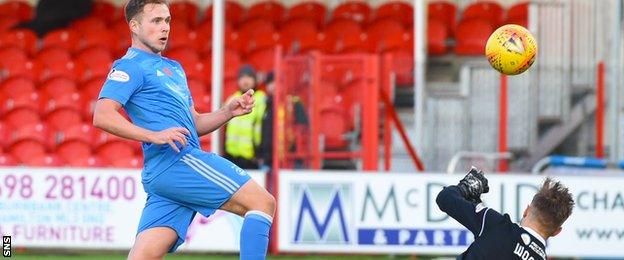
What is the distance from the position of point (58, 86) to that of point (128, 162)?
193 cm

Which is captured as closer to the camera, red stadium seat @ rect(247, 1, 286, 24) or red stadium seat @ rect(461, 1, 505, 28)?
red stadium seat @ rect(461, 1, 505, 28)

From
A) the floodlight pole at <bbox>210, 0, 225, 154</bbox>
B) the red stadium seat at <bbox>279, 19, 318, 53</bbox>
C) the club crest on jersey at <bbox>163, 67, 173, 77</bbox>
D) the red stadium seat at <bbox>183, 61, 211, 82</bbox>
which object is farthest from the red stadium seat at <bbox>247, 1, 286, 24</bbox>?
the club crest on jersey at <bbox>163, 67, 173, 77</bbox>

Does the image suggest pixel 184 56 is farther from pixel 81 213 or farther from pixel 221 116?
pixel 221 116

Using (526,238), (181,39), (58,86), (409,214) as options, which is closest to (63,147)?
(58,86)

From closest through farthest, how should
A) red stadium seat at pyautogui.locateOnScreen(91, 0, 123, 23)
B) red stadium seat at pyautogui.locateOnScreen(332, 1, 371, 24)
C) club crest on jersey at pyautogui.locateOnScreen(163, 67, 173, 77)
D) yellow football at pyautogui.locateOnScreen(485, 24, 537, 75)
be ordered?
1. club crest on jersey at pyautogui.locateOnScreen(163, 67, 173, 77)
2. yellow football at pyautogui.locateOnScreen(485, 24, 537, 75)
3. red stadium seat at pyautogui.locateOnScreen(332, 1, 371, 24)
4. red stadium seat at pyautogui.locateOnScreen(91, 0, 123, 23)

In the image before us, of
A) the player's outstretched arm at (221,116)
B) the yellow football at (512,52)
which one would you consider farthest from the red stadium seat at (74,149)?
the yellow football at (512,52)

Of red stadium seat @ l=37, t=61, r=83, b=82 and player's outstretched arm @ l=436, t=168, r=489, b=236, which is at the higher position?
red stadium seat @ l=37, t=61, r=83, b=82

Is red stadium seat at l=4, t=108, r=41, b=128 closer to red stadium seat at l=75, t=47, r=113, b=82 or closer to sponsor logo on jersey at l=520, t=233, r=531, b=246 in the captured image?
red stadium seat at l=75, t=47, r=113, b=82

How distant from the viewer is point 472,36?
56.0 ft

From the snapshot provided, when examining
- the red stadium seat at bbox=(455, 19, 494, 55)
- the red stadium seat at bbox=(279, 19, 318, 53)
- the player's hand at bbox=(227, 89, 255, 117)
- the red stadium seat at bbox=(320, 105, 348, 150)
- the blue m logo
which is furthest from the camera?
the red stadium seat at bbox=(279, 19, 318, 53)

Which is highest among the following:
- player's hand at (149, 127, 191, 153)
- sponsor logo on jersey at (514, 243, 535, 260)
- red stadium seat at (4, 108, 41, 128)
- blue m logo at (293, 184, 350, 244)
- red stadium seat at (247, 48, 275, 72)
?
red stadium seat at (247, 48, 275, 72)

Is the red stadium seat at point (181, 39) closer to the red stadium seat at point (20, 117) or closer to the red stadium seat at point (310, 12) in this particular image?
the red stadium seat at point (310, 12)

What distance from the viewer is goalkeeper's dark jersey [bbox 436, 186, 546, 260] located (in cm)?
659

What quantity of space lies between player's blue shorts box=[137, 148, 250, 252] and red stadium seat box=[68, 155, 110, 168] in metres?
8.45
